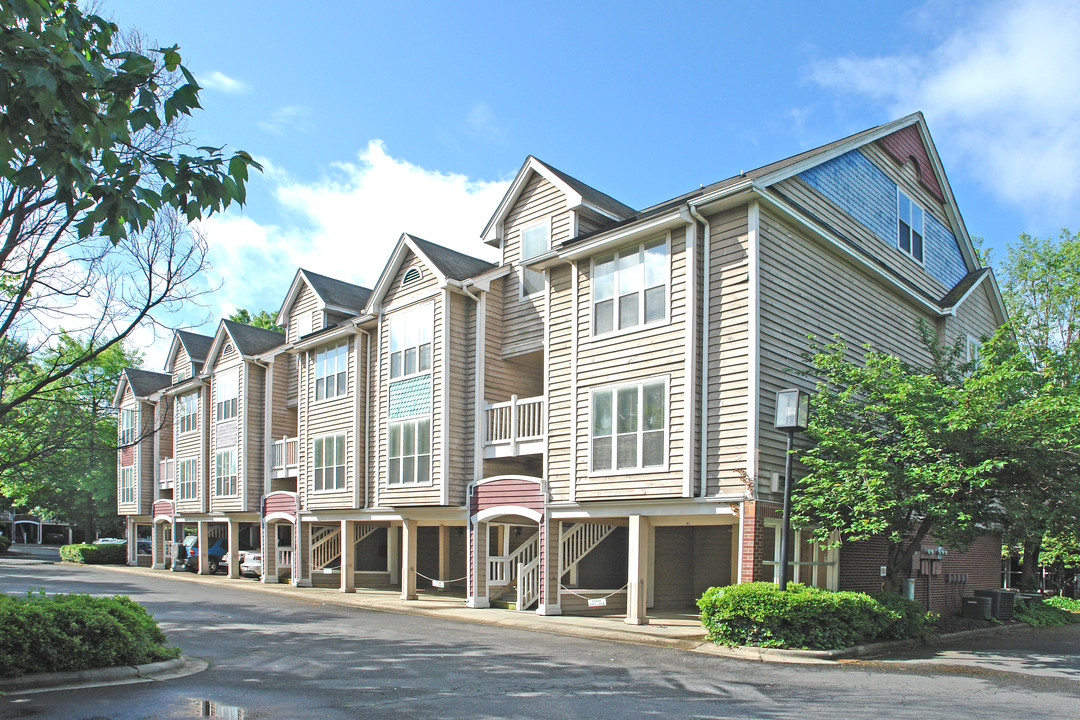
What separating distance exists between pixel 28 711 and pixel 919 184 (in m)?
23.4

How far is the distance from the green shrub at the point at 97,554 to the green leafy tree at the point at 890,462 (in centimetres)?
4202

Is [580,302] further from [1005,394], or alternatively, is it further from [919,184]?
[919,184]

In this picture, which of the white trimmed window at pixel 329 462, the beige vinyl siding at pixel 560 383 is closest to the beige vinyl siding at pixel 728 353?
the beige vinyl siding at pixel 560 383

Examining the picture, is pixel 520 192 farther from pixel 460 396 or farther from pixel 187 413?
pixel 187 413

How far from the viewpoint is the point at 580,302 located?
19672 millimetres

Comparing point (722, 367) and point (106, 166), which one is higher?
point (106, 166)

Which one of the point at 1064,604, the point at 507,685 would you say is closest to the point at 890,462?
the point at 507,685

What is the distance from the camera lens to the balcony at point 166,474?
42522mm

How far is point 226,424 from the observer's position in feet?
116

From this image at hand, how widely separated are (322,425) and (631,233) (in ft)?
50.2

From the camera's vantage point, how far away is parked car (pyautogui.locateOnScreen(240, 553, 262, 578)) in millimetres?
33188

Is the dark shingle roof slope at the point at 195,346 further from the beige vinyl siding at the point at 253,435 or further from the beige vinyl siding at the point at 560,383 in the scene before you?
the beige vinyl siding at the point at 560,383

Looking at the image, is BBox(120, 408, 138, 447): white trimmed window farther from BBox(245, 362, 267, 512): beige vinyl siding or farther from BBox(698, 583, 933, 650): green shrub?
BBox(698, 583, 933, 650): green shrub

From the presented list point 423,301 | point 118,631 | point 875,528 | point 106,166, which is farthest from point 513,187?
point 106,166
